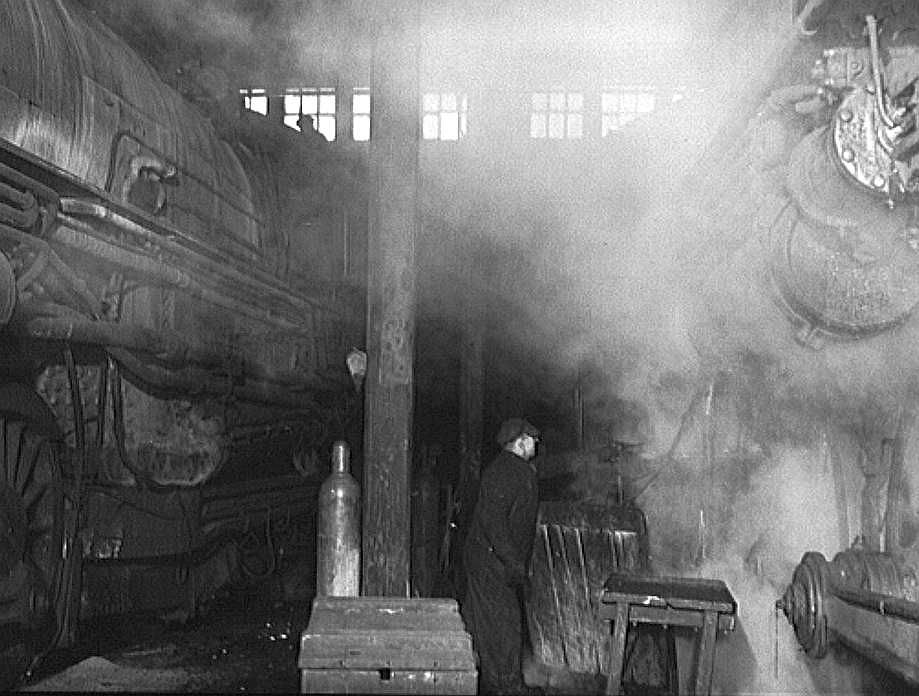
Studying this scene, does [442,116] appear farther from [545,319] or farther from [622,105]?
[545,319]

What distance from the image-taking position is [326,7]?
7.20 metres

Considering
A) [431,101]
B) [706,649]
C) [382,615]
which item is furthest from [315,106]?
[382,615]

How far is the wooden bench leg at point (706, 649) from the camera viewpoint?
3879 mm

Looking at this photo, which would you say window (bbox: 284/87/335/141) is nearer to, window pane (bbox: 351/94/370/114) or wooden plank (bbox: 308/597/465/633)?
window pane (bbox: 351/94/370/114)

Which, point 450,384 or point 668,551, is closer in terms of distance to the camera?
point 668,551

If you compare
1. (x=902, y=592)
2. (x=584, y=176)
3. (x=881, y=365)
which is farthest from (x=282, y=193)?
(x=902, y=592)

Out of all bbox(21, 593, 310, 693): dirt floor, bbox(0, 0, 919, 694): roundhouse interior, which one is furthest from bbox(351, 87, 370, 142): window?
bbox(21, 593, 310, 693): dirt floor

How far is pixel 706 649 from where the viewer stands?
388cm

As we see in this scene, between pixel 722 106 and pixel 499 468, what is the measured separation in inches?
86.5

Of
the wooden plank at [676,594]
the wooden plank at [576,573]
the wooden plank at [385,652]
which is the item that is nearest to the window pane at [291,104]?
the wooden plank at [576,573]

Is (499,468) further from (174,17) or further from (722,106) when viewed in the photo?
(174,17)

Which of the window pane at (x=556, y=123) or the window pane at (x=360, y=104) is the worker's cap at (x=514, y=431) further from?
the window pane at (x=360, y=104)

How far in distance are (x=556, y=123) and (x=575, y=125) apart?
1.95 feet

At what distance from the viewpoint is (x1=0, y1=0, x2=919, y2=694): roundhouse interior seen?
4.34 m
